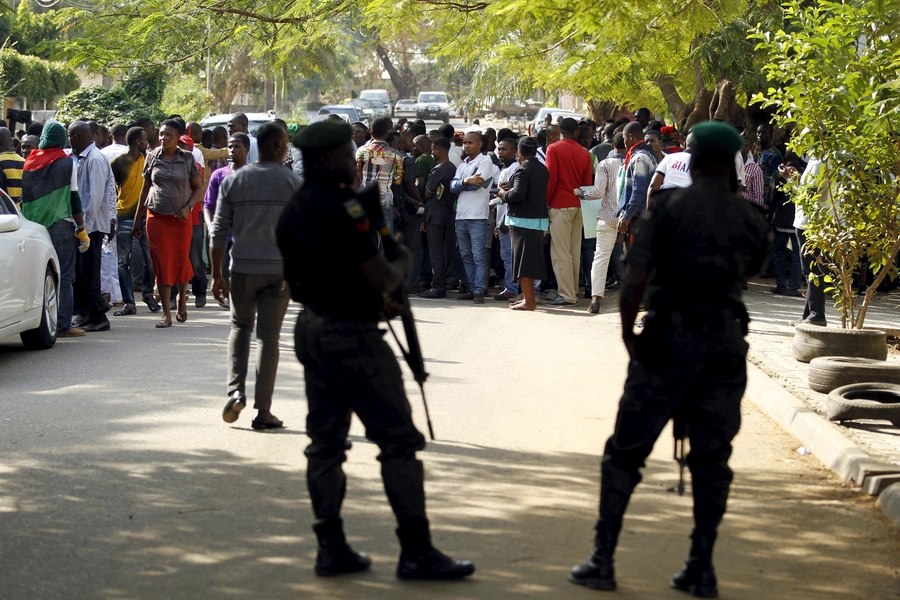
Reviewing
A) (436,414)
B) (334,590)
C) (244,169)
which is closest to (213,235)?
(244,169)

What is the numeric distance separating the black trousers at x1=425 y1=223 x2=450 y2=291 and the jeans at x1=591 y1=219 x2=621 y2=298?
2.27 metres

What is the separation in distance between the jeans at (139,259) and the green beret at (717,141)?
329 inches

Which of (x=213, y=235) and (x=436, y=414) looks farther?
(x=436, y=414)

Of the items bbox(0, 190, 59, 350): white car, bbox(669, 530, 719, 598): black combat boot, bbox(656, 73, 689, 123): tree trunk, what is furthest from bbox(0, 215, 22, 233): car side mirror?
bbox(656, 73, 689, 123): tree trunk

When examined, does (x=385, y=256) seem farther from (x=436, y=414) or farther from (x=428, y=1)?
(x=428, y=1)

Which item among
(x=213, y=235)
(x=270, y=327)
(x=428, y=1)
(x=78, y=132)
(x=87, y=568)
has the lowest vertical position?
(x=87, y=568)

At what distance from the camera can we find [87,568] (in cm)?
466

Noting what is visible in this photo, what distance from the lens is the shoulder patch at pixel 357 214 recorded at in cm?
429

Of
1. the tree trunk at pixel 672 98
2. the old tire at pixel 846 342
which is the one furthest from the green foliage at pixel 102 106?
the old tire at pixel 846 342

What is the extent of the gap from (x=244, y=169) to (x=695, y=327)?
3.66m

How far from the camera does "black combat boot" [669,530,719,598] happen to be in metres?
4.45

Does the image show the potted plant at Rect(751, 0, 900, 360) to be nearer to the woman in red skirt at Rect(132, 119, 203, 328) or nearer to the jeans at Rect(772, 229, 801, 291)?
the jeans at Rect(772, 229, 801, 291)

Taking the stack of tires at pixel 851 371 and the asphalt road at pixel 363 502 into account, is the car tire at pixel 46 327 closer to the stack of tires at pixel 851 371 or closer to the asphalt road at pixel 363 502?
the asphalt road at pixel 363 502

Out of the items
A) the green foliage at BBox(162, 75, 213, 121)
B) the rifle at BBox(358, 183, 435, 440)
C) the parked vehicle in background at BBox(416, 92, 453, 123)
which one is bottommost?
the rifle at BBox(358, 183, 435, 440)
